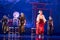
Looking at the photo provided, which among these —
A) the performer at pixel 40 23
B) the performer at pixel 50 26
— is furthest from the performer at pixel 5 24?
the performer at pixel 50 26

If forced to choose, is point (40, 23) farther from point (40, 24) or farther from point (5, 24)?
point (5, 24)

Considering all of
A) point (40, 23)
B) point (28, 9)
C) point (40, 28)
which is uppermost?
point (28, 9)

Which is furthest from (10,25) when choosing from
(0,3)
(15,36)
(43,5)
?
(43,5)

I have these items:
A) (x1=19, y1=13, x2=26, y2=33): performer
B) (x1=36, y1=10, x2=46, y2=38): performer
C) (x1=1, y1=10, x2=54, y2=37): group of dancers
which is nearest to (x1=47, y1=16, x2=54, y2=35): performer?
(x1=1, y1=10, x2=54, y2=37): group of dancers

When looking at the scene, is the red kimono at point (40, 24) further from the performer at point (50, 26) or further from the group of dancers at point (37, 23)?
the performer at point (50, 26)

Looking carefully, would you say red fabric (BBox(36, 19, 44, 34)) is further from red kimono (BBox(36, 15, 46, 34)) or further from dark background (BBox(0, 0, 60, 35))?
dark background (BBox(0, 0, 60, 35))

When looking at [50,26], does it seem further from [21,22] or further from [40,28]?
[21,22]

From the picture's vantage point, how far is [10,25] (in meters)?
3.81

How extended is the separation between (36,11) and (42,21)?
0.77 feet

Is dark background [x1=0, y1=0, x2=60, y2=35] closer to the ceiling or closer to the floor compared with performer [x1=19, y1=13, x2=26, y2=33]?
closer to the ceiling

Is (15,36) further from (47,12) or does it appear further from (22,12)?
(47,12)

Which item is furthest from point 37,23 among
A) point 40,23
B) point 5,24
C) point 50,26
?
point 5,24

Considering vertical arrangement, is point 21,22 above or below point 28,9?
below

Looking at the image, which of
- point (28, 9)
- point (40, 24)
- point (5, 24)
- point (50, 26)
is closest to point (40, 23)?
point (40, 24)
